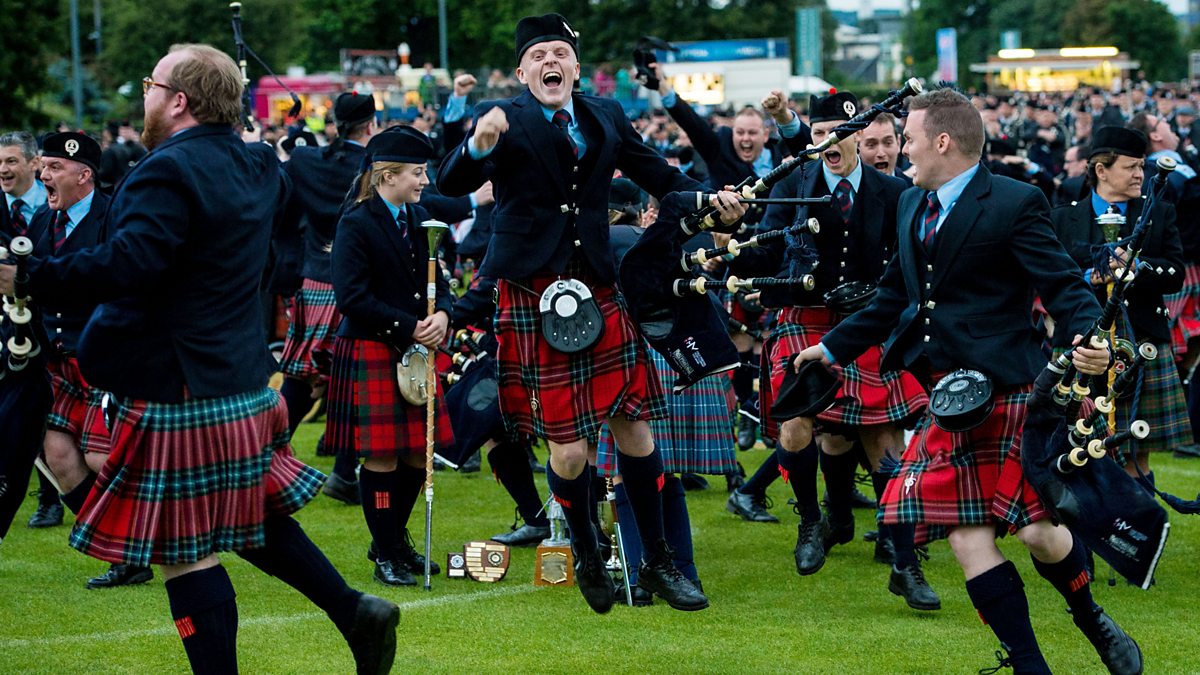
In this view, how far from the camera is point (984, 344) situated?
461 cm

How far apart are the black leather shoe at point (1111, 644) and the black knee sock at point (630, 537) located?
2.07 metres

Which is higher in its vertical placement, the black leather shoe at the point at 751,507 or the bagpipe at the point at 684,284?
the bagpipe at the point at 684,284

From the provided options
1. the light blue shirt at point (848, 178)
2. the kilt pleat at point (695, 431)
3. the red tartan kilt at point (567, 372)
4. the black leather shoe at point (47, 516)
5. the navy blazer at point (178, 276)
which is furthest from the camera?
the black leather shoe at point (47, 516)

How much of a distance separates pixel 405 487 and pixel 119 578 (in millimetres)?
1262

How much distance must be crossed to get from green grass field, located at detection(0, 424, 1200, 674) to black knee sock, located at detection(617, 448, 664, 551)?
39 cm

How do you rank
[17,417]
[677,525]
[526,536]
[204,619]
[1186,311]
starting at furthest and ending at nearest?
[1186,311], [526,536], [677,525], [17,417], [204,619]

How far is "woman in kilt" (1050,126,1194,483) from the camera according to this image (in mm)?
6801

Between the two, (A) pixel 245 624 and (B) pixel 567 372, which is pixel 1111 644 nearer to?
(B) pixel 567 372

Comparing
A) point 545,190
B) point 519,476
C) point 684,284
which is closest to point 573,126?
point 545,190

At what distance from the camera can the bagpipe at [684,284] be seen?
17.2 feet

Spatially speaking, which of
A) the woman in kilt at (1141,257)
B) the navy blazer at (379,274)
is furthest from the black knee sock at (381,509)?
the woman in kilt at (1141,257)

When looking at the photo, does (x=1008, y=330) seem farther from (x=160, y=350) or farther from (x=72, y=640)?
(x=72, y=640)

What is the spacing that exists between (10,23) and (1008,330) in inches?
1155

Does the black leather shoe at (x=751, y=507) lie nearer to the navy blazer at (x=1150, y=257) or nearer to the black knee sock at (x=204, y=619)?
the navy blazer at (x=1150, y=257)
